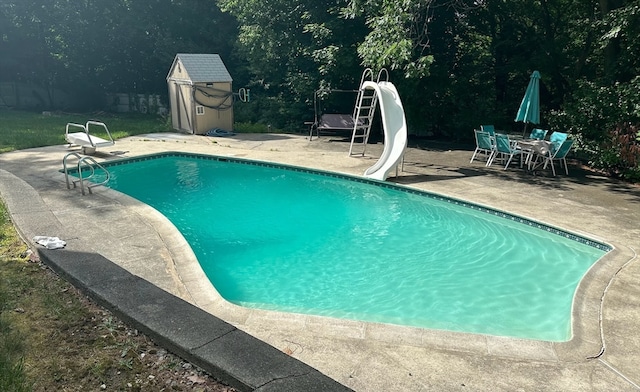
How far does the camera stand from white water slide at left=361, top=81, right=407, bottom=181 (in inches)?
389

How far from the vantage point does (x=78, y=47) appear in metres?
21.4

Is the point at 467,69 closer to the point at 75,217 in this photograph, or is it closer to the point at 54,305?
the point at 75,217

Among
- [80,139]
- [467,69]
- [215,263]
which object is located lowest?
[215,263]

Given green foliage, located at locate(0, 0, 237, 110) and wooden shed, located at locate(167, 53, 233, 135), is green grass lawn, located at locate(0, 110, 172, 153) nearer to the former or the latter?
wooden shed, located at locate(167, 53, 233, 135)

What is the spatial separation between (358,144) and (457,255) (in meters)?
8.27

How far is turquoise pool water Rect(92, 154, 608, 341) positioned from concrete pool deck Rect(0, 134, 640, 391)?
1.51ft

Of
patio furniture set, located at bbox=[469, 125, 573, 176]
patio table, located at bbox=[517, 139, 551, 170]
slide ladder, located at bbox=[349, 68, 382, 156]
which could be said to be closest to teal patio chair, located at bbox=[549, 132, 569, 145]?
patio furniture set, located at bbox=[469, 125, 573, 176]

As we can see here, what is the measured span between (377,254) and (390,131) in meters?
4.55

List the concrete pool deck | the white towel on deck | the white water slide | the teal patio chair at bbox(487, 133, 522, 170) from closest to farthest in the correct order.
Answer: the concrete pool deck → the white towel on deck → the white water slide → the teal patio chair at bbox(487, 133, 522, 170)

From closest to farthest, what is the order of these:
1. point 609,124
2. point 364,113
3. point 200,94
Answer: point 609,124, point 200,94, point 364,113

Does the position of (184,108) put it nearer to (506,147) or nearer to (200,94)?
(200,94)

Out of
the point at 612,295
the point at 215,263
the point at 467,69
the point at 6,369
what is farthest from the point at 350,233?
the point at 467,69

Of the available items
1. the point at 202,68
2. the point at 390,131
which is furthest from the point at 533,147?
the point at 202,68

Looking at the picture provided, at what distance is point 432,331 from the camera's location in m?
3.95
